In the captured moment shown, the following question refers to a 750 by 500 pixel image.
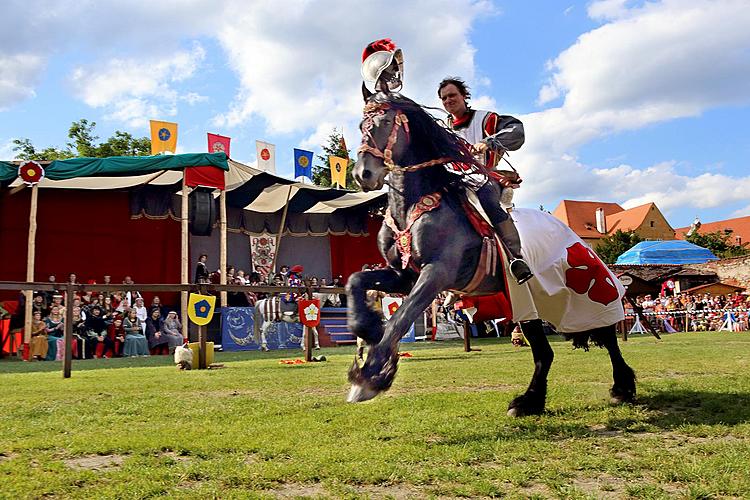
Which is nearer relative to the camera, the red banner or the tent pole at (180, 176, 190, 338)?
the red banner

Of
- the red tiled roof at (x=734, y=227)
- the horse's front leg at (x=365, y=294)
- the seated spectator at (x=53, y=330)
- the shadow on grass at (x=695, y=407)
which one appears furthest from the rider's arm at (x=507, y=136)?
the red tiled roof at (x=734, y=227)

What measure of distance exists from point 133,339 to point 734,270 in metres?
37.1

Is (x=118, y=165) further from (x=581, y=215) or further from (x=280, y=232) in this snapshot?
(x=581, y=215)

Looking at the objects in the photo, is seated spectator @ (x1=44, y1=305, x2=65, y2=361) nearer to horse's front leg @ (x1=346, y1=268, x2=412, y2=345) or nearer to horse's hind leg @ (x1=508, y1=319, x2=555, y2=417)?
horse's front leg @ (x1=346, y1=268, x2=412, y2=345)

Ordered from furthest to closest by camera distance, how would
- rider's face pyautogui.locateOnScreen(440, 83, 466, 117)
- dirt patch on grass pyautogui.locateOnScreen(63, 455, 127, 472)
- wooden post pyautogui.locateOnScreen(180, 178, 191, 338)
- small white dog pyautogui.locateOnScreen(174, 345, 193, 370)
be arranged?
wooden post pyautogui.locateOnScreen(180, 178, 191, 338), small white dog pyautogui.locateOnScreen(174, 345, 193, 370), rider's face pyautogui.locateOnScreen(440, 83, 466, 117), dirt patch on grass pyautogui.locateOnScreen(63, 455, 127, 472)

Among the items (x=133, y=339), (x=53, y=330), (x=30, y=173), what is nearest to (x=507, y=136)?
(x=133, y=339)

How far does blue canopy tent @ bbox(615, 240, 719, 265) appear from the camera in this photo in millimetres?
32250

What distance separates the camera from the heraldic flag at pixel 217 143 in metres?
20.6

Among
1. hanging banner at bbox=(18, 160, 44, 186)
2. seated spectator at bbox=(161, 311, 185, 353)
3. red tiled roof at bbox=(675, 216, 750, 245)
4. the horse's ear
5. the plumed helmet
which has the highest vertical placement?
red tiled roof at bbox=(675, 216, 750, 245)

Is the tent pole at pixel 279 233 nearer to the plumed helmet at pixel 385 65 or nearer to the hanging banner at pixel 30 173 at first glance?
the hanging banner at pixel 30 173

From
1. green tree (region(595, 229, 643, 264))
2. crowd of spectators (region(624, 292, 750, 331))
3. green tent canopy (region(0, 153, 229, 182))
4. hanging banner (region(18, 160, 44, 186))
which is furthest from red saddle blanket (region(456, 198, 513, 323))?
green tree (region(595, 229, 643, 264))

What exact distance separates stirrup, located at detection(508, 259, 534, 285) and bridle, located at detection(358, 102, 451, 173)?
0.92m

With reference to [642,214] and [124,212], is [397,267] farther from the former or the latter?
[642,214]

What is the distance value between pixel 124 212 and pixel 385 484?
1910cm
